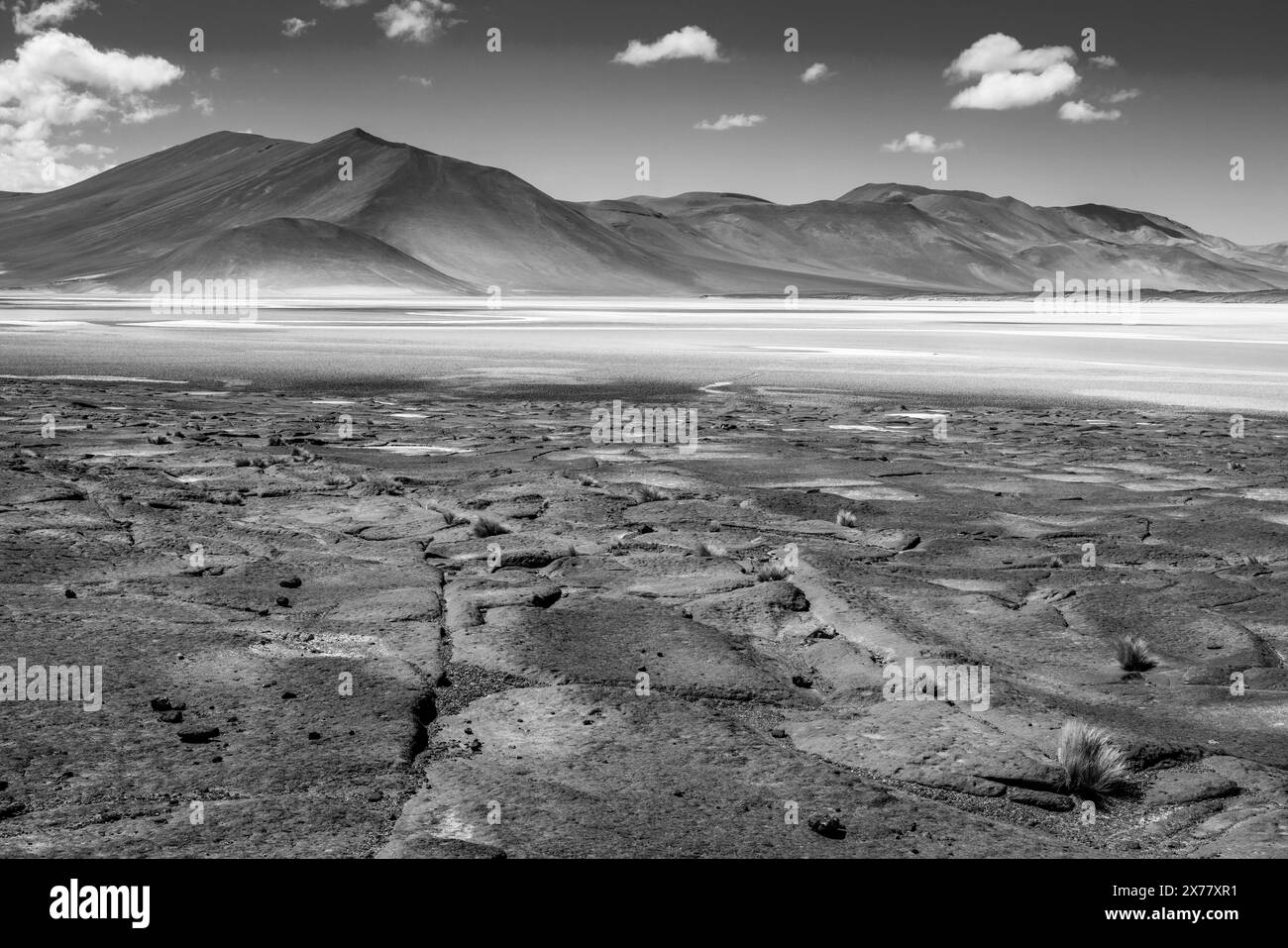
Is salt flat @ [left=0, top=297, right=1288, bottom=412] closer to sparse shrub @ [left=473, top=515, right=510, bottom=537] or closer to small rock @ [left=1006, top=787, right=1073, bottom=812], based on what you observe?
sparse shrub @ [left=473, top=515, right=510, bottom=537]

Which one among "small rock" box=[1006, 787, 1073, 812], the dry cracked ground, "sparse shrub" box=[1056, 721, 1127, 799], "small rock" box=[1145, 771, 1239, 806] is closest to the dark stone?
the dry cracked ground

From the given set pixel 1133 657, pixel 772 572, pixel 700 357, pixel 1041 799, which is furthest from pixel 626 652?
pixel 700 357

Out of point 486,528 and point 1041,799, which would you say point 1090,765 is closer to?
point 1041,799

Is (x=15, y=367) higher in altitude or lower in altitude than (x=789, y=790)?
higher

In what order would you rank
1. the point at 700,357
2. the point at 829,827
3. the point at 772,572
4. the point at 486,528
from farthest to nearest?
1. the point at 700,357
2. the point at 486,528
3. the point at 772,572
4. the point at 829,827

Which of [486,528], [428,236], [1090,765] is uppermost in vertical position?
[428,236]
